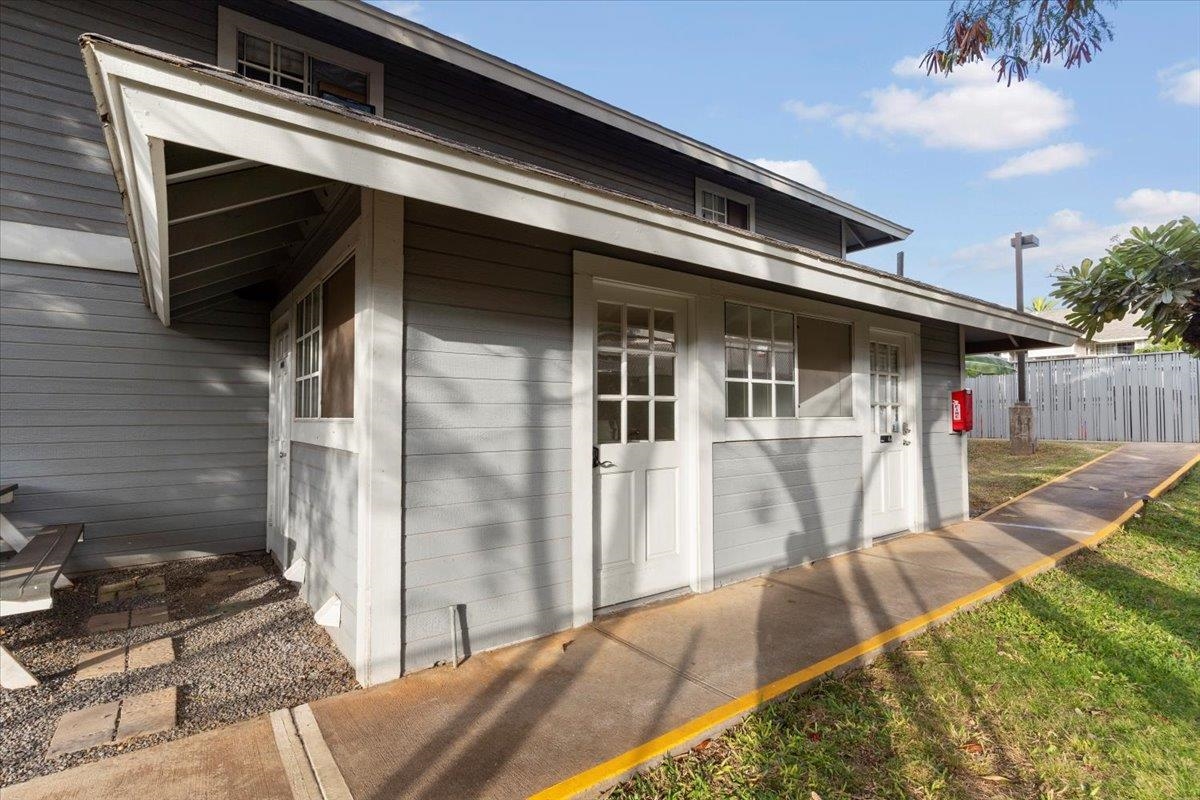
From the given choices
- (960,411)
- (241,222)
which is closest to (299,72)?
(241,222)

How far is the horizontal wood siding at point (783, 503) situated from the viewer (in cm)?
416

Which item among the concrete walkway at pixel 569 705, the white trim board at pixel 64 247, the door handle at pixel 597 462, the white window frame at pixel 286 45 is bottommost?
the concrete walkway at pixel 569 705

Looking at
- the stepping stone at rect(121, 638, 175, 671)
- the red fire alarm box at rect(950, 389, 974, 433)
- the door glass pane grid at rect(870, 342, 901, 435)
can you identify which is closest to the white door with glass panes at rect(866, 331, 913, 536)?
the door glass pane grid at rect(870, 342, 901, 435)

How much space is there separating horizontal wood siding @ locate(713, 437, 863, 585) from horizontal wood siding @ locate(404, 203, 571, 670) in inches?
56.8

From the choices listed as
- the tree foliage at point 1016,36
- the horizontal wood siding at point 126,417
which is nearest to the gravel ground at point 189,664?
the horizontal wood siding at point 126,417

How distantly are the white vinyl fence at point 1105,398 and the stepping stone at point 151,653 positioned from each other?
1778cm

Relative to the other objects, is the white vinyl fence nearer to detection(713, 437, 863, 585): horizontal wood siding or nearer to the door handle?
detection(713, 437, 863, 585): horizontal wood siding

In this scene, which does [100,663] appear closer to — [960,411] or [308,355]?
[308,355]

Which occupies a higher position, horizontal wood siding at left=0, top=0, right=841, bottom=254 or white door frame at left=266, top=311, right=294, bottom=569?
horizontal wood siding at left=0, top=0, right=841, bottom=254

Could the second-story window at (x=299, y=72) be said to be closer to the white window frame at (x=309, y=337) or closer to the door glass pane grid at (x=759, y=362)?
the white window frame at (x=309, y=337)

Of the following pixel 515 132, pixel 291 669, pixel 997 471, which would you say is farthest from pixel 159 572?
pixel 997 471

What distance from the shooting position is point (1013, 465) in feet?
35.9

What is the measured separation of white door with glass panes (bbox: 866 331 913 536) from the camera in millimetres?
5520

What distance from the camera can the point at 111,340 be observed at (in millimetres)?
4801
